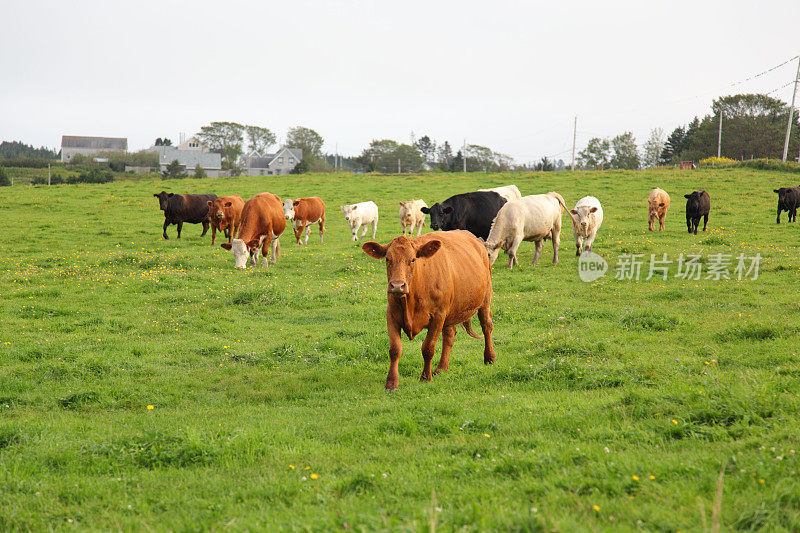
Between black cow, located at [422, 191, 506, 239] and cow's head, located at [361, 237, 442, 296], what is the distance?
446 inches

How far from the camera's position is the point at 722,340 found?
349 inches

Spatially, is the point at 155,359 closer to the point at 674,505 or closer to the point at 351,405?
the point at 351,405

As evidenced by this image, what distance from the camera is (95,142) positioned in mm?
127688

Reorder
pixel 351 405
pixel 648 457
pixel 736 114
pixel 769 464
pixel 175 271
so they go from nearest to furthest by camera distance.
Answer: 1. pixel 769 464
2. pixel 648 457
3. pixel 351 405
4. pixel 175 271
5. pixel 736 114

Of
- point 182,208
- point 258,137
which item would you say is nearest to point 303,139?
point 258,137

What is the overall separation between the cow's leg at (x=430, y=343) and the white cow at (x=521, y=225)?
911 centimetres

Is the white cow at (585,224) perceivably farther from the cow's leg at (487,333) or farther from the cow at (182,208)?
the cow at (182,208)

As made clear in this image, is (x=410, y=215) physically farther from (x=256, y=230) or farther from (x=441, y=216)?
(x=256, y=230)

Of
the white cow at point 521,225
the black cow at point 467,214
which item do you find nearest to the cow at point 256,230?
the black cow at point 467,214

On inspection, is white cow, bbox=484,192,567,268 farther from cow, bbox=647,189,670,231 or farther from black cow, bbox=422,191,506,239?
cow, bbox=647,189,670,231

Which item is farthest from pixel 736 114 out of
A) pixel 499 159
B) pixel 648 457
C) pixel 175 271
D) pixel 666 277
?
pixel 648 457

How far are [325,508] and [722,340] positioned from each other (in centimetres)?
720

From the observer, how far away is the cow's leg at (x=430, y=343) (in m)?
7.54

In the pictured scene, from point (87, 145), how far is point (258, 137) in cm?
4437
